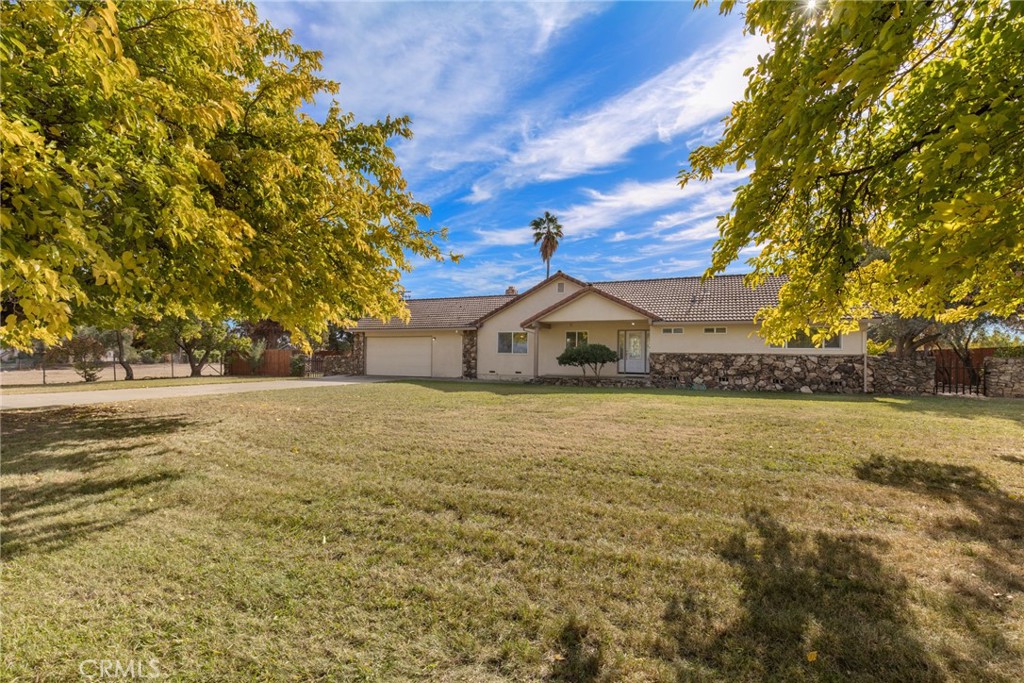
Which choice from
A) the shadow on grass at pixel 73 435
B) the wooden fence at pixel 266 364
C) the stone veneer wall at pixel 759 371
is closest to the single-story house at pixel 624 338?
the stone veneer wall at pixel 759 371

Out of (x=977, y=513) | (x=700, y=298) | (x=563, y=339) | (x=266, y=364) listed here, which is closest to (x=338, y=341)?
(x=266, y=364)

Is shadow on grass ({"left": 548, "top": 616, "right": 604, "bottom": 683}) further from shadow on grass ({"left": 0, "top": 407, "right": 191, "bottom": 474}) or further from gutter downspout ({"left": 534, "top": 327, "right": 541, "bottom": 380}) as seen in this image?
gutter downspout ({"left": 534, "top": 327, "right": 541, "bottom": 380})

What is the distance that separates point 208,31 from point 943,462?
10.5m

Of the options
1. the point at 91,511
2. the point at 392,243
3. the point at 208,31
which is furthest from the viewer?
the point at 392,243

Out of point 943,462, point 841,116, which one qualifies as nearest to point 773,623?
point 841,116

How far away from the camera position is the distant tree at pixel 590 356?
65.1 feet

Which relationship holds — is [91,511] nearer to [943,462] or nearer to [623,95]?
[623,95]

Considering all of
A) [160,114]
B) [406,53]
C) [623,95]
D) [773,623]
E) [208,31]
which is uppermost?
[406,53]

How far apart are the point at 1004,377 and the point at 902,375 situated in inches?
124

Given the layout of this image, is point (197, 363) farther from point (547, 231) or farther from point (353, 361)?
point (547, 231)

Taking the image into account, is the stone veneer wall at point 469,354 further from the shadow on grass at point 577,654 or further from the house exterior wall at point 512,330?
the shadow on grass at point 577,654

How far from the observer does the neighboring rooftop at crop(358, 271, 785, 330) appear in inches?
751

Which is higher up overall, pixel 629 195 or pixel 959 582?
pixel 629 195

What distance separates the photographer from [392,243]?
24.6ft
